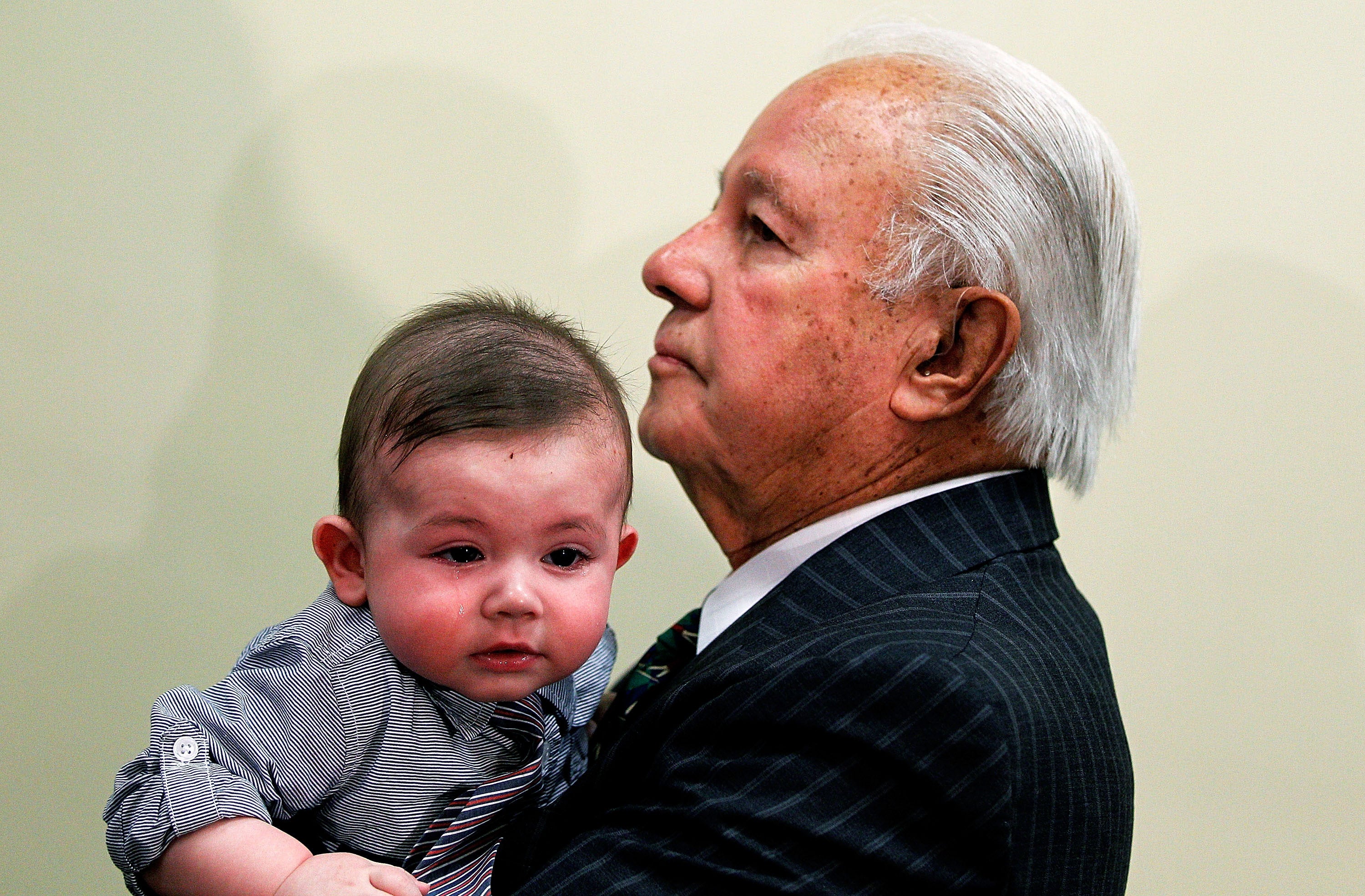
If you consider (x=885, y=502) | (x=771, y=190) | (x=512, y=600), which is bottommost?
(x=512, y=600)

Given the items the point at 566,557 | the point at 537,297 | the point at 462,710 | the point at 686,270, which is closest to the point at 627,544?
the point at 566,557

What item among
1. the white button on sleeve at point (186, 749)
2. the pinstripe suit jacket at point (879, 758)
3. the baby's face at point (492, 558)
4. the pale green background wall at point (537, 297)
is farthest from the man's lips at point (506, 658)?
the pale green background wall at point (537, 297)

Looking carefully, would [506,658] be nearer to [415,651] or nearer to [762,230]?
[415,651]

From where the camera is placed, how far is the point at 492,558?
118 cm

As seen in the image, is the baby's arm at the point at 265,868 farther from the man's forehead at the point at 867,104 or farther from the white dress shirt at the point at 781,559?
the man's forehead at the point at 867,104

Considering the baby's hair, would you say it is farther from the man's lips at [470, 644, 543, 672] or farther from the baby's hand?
the baby's hand

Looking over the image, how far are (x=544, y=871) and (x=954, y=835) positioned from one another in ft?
1.34

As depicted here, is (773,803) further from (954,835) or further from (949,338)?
(949,338)

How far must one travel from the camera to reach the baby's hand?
108cm

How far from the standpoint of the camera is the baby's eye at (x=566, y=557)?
4.02 feet

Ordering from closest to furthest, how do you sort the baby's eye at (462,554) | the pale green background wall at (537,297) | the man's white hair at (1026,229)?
the baby's eye at (462,554), the man's white hair at (1026,229), the pale green background wall at (537,297)

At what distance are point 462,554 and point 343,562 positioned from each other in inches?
7.6

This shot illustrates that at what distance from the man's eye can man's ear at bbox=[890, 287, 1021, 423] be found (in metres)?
0.24

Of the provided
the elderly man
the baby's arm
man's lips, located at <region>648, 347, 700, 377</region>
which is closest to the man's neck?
the elderly man
